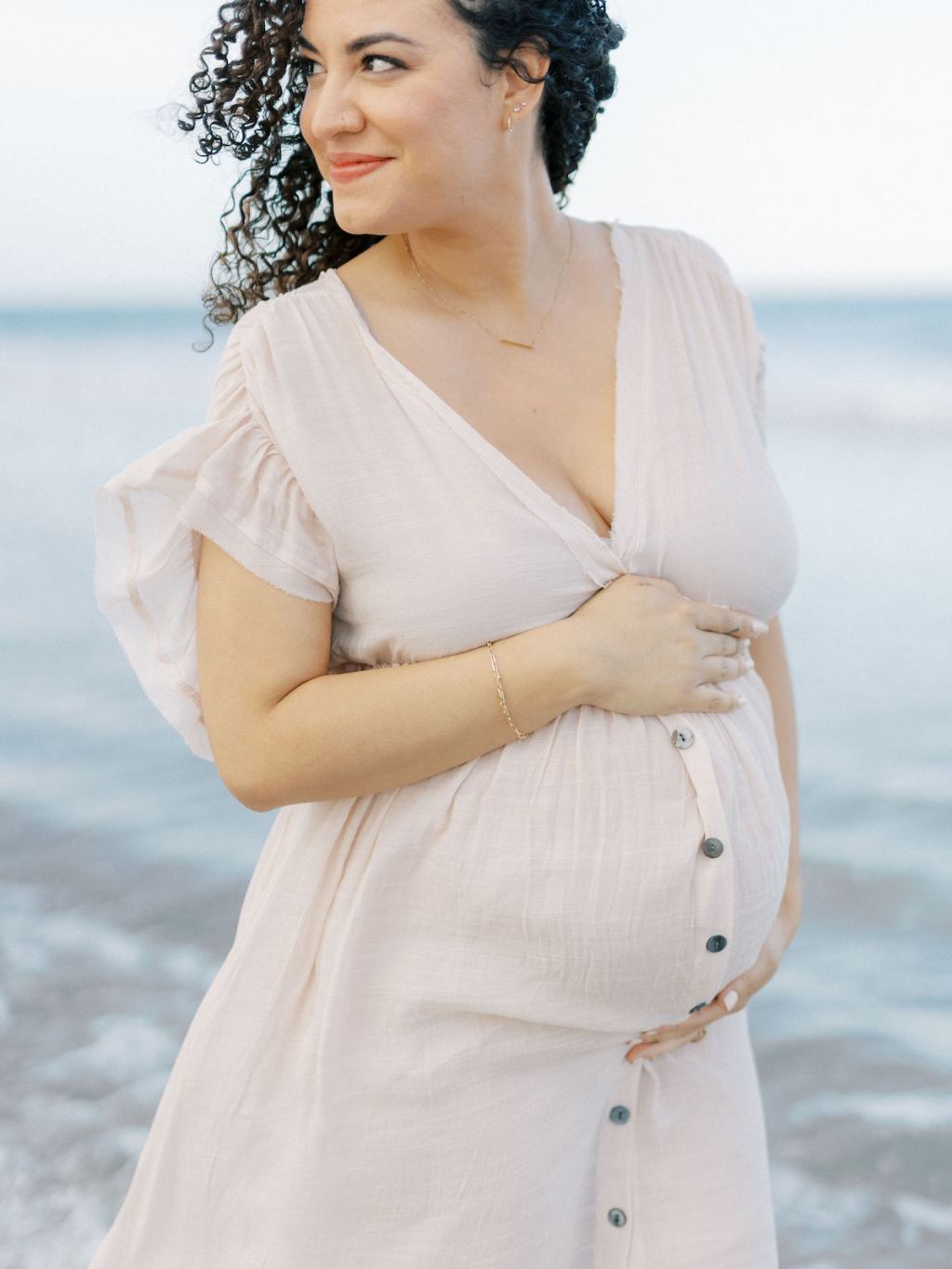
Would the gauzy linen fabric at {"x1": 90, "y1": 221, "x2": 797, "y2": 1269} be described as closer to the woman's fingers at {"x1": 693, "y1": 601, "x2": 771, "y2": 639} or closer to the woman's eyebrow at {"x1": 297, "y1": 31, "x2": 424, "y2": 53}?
the woman's fingers at {"x1": 693, "y1": 601, "x2": 771, "y2": 639}

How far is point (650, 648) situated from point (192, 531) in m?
0.45

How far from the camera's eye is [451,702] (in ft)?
4.21

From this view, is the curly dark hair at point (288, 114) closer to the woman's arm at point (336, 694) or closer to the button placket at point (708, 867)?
the woman's arm at point (336, 694)

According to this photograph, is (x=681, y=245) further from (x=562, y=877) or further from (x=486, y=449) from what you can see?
(x=562, y=877)

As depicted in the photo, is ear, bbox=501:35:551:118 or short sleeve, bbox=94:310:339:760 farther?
ear, bbox=501:35:551:118

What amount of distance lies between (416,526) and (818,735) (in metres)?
3.16

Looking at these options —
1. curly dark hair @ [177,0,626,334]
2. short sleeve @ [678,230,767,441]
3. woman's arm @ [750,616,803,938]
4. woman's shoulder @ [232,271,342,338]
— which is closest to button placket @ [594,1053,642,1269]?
woman's arm @ [750,616,803,938]

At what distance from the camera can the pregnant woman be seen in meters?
1.30

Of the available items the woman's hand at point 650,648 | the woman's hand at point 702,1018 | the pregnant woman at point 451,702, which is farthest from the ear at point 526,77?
the woman's hand at point 702,1018

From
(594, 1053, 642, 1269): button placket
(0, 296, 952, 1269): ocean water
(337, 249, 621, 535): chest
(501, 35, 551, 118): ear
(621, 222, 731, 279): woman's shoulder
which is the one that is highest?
(501, 35, 551, 118): ear

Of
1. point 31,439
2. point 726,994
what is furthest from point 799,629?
point 31,439

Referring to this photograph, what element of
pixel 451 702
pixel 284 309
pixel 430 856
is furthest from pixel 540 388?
pixel 430 856

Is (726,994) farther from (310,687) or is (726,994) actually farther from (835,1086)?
(835,1086)

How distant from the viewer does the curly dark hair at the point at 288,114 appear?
139 centimetres
